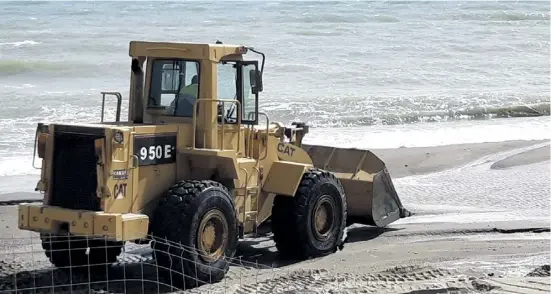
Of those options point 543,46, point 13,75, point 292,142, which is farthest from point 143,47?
point 543,46

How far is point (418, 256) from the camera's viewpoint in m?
A: 10.9

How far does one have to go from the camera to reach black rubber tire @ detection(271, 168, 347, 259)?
1076 centimetres

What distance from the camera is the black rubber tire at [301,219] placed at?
10.8 meters

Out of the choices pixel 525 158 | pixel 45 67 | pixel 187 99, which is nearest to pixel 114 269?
pixel 187 99

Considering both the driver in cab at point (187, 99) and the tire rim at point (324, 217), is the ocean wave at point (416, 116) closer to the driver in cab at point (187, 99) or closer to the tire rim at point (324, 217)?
the tire rim at point (324, 217)

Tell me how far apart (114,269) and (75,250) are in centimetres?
48

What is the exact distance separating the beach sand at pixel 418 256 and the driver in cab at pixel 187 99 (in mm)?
1644

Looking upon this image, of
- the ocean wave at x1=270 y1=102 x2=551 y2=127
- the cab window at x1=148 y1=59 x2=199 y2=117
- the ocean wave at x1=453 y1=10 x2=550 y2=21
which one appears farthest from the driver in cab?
the ocean wave at x1=453 y1=10 x2=550 y2=21

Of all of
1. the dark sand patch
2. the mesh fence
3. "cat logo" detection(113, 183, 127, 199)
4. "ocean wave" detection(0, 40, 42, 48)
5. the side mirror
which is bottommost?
the mesh fence

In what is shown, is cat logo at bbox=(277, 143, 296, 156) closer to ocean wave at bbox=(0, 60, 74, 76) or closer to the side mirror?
the side mirror

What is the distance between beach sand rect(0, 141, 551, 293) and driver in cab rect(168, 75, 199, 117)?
164 cm

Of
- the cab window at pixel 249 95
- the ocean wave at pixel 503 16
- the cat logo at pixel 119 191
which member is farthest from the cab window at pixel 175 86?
the ocean wave at pixel 503 16

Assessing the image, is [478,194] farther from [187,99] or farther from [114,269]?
[114,269]

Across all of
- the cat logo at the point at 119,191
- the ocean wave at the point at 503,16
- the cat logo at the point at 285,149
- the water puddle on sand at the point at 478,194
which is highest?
the ocean wave at the point at 503,16
